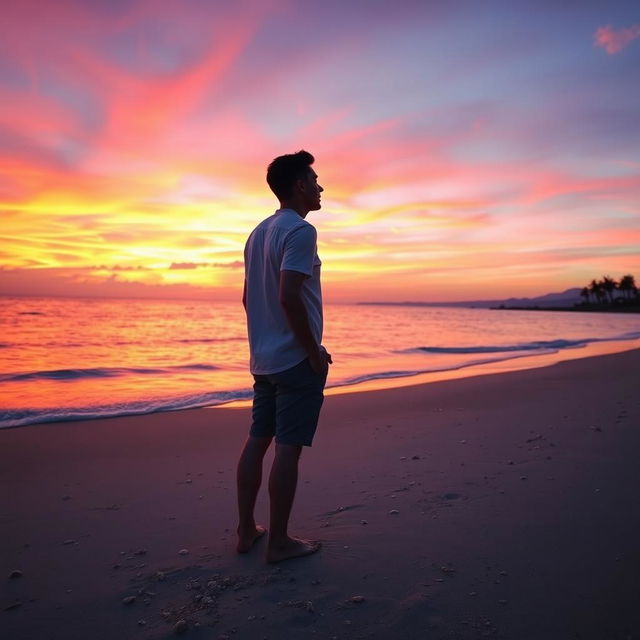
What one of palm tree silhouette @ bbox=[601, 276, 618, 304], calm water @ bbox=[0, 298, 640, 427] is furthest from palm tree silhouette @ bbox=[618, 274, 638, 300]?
calm water @ bbox=[0, 298, 640, 427]

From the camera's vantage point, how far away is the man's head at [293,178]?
2.95 m

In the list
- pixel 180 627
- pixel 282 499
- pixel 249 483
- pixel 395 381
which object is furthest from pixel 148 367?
pixel 180 627

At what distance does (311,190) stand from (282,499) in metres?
1.77

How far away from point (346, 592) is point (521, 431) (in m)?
3.70

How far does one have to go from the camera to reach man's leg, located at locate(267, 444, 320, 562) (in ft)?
9.14

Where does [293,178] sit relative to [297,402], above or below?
above

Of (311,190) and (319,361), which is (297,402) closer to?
(319,361)

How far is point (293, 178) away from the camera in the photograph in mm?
2951

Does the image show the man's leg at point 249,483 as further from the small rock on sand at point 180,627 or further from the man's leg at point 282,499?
the small rock on sand at point 180,627

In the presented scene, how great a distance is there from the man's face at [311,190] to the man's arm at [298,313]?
0.57m

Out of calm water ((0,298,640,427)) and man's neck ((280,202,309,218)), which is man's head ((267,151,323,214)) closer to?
man's neck ((280,202,309,218))

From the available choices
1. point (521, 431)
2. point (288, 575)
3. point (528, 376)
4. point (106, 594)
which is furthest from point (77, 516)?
point (528, 376)

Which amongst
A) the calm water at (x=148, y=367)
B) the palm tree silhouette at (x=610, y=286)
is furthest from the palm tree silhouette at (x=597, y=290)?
the calm water at (x=148, y=367)

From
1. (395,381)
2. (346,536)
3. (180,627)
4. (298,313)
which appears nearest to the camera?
(180,627)
